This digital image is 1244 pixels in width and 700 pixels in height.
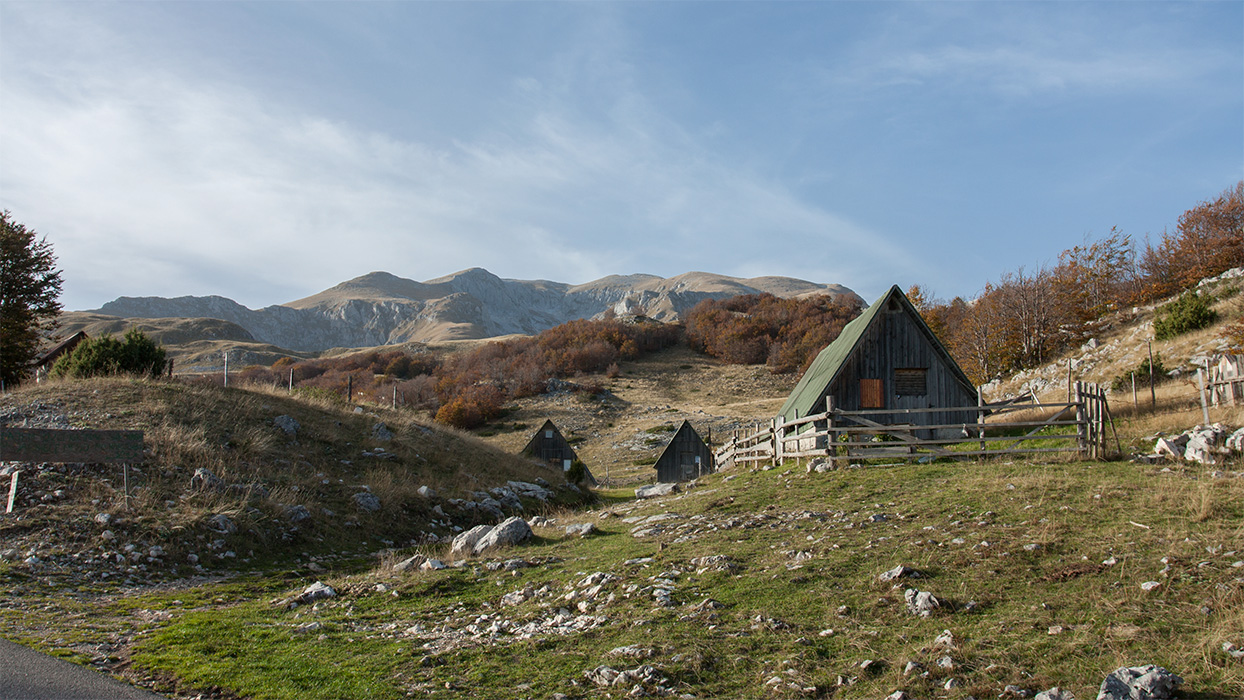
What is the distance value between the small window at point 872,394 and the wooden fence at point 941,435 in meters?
0.72

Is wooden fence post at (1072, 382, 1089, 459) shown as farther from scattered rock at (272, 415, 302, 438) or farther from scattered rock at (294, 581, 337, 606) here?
scattered rock at (272, 415, 302, 438)

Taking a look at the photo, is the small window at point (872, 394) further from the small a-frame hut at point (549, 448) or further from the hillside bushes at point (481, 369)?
the hillside bushes at point (481, 369)

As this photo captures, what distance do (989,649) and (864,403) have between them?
18.7m

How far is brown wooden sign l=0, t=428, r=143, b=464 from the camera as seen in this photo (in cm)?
1341

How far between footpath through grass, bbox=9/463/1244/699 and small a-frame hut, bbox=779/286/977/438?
37.3 ft

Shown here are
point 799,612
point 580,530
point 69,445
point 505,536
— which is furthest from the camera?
point 580,530

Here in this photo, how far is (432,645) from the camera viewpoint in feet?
26.1

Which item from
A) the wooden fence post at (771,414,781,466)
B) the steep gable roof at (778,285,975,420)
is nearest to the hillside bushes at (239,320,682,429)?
the steep gable roof at (778,285,975,420)

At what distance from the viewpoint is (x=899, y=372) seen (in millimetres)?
24781

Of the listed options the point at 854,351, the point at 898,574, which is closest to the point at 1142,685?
the point at 898,574

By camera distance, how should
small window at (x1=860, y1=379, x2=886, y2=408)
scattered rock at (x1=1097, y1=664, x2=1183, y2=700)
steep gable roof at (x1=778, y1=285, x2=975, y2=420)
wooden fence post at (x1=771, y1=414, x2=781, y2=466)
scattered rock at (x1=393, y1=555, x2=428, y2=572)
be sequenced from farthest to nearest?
1. small window at (x1=860, y1=379, x2=886, y2=408)
2. steep gable roof at (x1=778, y1=285, x2=975, y2=420)
3. wooden fence post at (x1=771, y1=414, x2=781, y2=466)
4. scattered rock at (x1=393, y1=555, x2=428, y2=572)
5. scattered rock at (x1=1097, y1=664, x2=1183, y2=700)

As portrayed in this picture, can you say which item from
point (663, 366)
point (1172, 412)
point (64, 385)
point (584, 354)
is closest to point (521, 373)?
point (584, 354)

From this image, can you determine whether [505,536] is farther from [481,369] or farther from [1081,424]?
[481,369]

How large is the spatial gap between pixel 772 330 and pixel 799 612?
340ft
